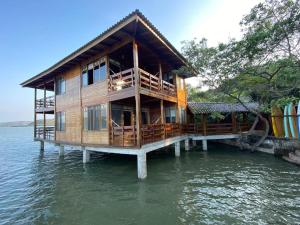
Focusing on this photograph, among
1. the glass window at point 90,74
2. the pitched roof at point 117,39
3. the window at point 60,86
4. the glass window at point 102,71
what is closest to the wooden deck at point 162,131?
the glass window at point 102,71

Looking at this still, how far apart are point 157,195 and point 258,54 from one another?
32.9 feet

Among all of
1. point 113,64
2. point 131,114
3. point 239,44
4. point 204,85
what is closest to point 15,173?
point 131,114

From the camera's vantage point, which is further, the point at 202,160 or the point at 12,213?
the point at 202,160

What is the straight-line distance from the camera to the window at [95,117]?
10523mm

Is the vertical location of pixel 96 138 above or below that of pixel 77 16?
below

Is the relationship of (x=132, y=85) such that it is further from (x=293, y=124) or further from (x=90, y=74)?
(x=293, y=124)

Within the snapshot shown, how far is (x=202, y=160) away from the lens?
12086 millimetres

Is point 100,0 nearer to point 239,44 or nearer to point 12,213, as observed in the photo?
point 239,44

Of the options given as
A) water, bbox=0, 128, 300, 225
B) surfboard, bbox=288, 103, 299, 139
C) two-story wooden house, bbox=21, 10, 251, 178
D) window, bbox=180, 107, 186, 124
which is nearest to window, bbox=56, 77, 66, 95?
two-story wooden house, bbox=21, 10, 251, 178

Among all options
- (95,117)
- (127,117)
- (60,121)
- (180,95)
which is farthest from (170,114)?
(60,121)

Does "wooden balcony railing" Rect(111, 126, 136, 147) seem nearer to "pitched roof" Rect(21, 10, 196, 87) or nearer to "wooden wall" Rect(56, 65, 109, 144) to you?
"wooden wall" Rect(56, 65, 109, 144)

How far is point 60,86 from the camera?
14547 millimetres

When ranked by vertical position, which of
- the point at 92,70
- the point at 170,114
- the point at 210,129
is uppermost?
the point at 92,70

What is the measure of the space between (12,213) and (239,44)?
1355cm
